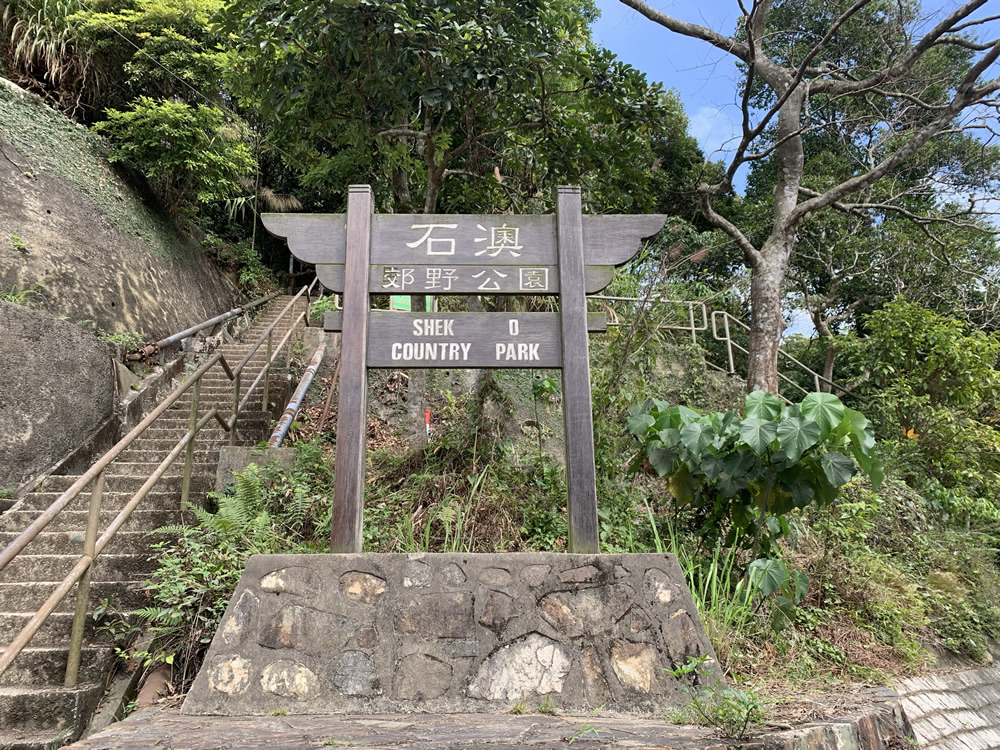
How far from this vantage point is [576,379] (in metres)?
3.67

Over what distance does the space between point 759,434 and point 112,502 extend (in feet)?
15.7

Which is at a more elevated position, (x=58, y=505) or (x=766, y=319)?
(x=766, y=319)

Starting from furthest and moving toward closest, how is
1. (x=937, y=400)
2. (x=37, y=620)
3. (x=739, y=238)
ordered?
(x=937, y=400), (x=739, y=238), (x=37, y=620)

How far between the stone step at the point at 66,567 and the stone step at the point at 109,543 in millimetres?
122

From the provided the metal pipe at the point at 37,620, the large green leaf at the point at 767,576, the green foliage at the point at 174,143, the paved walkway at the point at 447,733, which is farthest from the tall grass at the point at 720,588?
the green foliage at the point at 174,143

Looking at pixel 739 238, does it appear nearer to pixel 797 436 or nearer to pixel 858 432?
pixel 858 432

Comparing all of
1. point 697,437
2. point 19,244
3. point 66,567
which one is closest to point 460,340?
point 697,437

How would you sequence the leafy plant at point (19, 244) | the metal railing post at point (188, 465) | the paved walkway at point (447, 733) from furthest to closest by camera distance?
the leafy plant at point (19, 244), the metal railing post at point (188, 465), the paved walkway at point (447, 733)

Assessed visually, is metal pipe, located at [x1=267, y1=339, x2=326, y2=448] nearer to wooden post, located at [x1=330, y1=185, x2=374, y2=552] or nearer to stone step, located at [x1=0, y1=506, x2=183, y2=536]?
stone step, located at [x1=0, y1=506, x2=183, y2=536]

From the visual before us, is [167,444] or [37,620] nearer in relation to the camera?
[37,620]

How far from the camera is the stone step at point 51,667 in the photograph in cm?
338

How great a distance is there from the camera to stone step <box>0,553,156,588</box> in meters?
4.09

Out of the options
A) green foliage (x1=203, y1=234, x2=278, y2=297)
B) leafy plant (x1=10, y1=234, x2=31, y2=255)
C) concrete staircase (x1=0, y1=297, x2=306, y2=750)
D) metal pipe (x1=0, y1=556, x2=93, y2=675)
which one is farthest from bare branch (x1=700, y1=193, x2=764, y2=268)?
green foliage (x1=203, y1=234, x2=278, y2=297)

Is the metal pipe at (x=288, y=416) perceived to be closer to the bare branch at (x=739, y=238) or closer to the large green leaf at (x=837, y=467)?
the large green leaf at (x=837, y=467)
